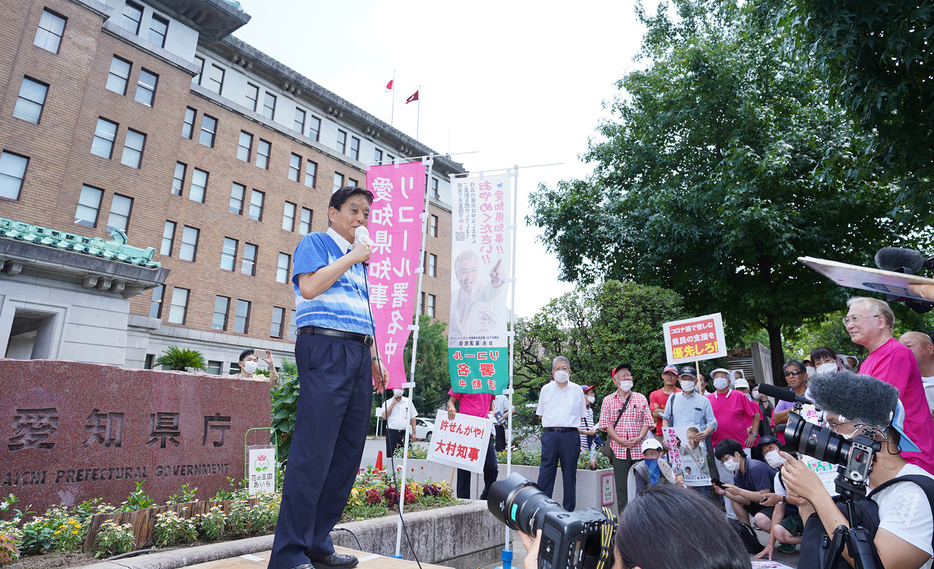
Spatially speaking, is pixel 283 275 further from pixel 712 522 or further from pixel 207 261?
pixel 712 522

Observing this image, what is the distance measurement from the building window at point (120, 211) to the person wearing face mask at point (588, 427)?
20629 millimetres

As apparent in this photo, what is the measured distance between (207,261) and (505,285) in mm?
23210

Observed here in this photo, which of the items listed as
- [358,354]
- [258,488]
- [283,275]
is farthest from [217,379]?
[283,275]

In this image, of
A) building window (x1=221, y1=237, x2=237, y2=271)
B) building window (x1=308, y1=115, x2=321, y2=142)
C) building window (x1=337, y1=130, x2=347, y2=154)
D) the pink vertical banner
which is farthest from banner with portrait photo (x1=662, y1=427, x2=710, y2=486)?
building window (x1=337, y1=130, x2=347, y2=154)

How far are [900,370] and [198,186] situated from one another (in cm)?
2742

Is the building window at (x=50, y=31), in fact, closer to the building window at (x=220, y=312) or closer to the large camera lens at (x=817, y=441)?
the building window at (x=220, y=312)

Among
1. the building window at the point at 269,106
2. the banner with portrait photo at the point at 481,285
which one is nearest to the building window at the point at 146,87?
the building window at the point at 269,106

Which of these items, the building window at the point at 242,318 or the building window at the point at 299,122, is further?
the building window at the point at 299,122

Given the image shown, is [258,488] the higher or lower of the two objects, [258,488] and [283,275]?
the lower

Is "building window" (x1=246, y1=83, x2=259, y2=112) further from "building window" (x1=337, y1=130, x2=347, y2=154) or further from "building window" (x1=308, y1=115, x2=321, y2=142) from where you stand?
"building window" (x1=337, y1=130, x2=347, y2=154)

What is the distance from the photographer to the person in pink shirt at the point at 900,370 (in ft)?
10.1

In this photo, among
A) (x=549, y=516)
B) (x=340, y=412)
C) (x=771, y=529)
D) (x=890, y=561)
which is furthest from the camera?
(x=771, y=529)

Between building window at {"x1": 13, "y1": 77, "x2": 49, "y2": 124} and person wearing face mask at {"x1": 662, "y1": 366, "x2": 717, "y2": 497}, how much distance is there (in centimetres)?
2317

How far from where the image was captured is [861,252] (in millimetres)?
13727
